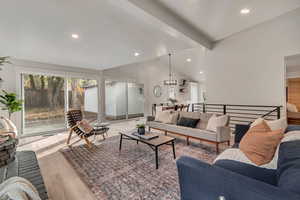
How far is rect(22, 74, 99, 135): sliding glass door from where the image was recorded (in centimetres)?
465

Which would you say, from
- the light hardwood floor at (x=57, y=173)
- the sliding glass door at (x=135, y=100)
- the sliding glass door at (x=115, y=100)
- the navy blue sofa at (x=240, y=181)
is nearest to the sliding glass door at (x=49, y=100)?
the light hardwood floor at (x=57, y=173)

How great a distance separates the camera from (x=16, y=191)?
0.88 metres

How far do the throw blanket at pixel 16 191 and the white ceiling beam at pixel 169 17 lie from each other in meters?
2.48

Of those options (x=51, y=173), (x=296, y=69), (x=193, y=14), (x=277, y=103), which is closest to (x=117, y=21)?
(x=193, y=14)

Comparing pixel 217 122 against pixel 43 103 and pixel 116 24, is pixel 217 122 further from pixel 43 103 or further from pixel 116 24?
pixel 43 103

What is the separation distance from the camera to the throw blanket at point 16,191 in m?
0.85

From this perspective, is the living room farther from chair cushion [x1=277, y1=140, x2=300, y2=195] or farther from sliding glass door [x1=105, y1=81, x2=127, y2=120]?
sliding glass door [x1=105, y1=81, x2=127, y2=120]

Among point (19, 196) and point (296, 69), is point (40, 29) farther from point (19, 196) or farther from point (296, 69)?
point (296, 69)

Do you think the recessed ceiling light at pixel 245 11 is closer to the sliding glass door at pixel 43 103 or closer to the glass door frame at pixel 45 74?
the glass door frame at pixel 45 74

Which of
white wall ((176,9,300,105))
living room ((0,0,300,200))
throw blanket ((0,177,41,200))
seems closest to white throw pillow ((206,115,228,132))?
living room ((0,0,300,200))

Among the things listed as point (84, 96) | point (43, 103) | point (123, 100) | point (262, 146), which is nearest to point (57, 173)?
point (262, 146)

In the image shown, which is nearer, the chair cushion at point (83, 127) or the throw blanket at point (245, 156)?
the throw blanket at point (245, 156)

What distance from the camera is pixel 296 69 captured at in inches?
191

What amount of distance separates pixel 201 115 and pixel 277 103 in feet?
6.95
